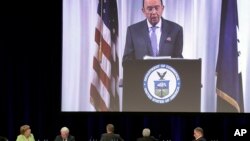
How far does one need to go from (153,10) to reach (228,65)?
1.86 metres

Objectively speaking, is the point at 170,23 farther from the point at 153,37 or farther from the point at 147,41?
the point at 147,41

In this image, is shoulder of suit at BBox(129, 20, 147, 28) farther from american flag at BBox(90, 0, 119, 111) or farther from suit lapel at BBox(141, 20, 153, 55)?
american flag at BBox(90, 0, 119, 111)

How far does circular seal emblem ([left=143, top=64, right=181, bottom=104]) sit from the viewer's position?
36.9 feet

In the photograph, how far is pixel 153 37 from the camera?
11.3 meters

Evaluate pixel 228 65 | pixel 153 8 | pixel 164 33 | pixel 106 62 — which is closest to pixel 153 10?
pixel 153 8

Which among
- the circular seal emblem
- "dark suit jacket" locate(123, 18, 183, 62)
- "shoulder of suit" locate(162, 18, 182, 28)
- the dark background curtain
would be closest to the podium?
the circular seal emblem

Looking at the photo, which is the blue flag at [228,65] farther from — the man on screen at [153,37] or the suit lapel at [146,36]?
the suit lapel at [146,36]

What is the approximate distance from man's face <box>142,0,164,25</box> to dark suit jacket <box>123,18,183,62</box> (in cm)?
13

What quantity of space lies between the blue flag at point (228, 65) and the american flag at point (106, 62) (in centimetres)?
209
